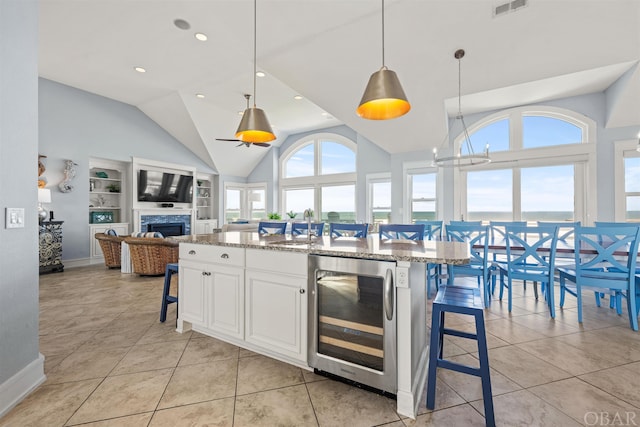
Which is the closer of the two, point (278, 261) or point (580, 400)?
point (580, 400)

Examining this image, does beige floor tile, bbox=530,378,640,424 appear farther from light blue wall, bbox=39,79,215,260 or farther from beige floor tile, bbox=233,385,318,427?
light blue wall, bbox=39,79,215,260

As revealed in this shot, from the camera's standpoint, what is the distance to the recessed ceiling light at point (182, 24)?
148 inches

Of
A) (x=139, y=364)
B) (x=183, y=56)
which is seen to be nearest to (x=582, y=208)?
(x=139, y=364)

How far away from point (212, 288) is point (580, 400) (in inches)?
102

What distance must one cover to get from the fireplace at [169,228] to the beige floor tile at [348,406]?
23.1 ft

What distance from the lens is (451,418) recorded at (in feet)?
5.08

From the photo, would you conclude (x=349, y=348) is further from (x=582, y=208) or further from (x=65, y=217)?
(x=65, y=217)

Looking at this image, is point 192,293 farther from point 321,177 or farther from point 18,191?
point 321,177

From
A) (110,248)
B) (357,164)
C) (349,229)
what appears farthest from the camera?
(357,164)

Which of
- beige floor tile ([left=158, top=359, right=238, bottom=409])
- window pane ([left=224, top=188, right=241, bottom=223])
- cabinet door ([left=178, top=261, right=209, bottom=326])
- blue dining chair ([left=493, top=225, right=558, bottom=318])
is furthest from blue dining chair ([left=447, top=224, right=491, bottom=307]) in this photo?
window pane ([left=224, top=188, right=241, bottom=223])

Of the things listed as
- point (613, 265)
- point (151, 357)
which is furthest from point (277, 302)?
point (613, 265)

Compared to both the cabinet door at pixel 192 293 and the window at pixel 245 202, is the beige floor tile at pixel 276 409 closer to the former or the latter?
the cabinet door at pixel 192 293

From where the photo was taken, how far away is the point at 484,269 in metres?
3.23

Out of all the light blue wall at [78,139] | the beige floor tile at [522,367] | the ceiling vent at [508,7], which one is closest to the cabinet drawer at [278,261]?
the beige floor tile at [522,367]
